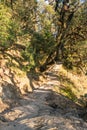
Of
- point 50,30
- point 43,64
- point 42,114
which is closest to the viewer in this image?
point 42,114

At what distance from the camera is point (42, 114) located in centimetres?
1805

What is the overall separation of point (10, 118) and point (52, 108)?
451 centimetres

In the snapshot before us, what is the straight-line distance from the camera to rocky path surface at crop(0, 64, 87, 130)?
15352mm

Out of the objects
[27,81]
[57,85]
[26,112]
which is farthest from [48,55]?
[26,112]

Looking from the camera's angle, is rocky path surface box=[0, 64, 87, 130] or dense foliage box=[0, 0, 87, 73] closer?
rocky path surface box=[0, 64, 87, 130]

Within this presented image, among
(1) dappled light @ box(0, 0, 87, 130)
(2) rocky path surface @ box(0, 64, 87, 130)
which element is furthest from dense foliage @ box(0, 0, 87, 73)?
(2) rocky path surface @ box(0, 64, 87, 130)

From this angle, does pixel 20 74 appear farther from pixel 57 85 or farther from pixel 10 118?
pixel 10 118

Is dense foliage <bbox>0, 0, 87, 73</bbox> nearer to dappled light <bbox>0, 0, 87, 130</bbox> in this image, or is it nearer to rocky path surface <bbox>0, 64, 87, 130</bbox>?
dappled light <bbox>0, 0, 87, 130</bbox>

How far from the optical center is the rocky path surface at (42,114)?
15.4 metres

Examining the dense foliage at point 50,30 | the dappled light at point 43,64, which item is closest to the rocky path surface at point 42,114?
the dappled light at point 43,64

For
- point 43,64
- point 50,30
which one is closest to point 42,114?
point 50,30

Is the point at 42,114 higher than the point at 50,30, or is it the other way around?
the point at 50,30

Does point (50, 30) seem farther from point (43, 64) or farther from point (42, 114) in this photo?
point (42, 114)

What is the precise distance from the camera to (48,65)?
1257 inches
